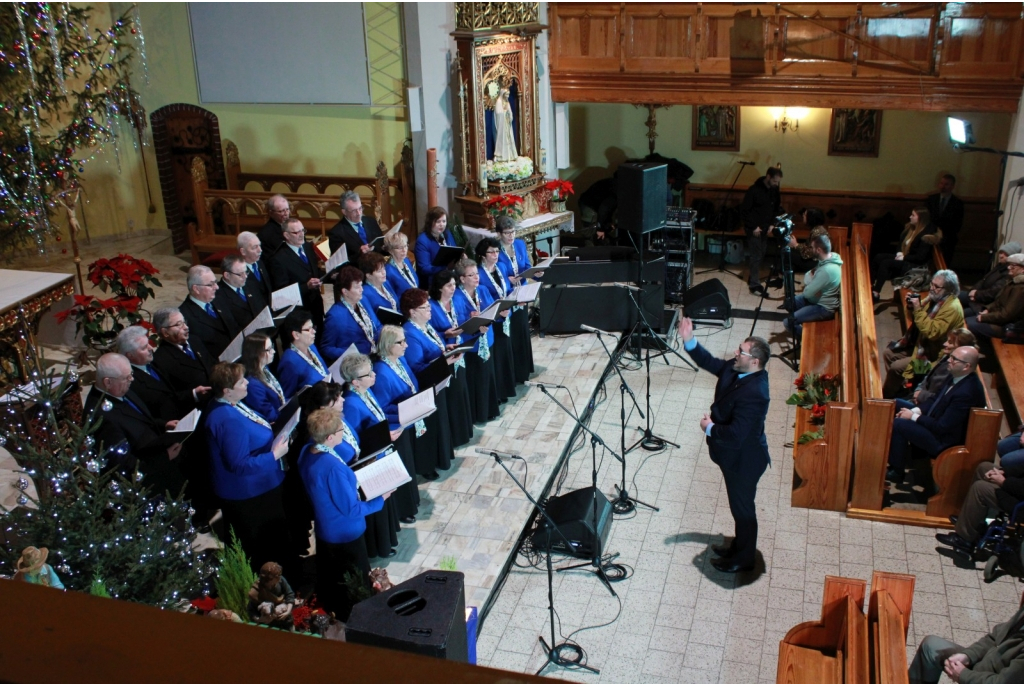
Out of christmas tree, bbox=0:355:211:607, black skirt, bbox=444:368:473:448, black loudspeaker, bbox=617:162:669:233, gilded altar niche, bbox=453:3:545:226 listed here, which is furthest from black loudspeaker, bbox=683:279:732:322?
christmas tree, bbox=0:355:211:607

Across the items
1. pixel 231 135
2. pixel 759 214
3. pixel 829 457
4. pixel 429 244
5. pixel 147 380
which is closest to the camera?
pixel 147 380

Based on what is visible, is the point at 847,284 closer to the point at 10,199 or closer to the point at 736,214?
the point at 736,214

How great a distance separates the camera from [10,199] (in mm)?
8812

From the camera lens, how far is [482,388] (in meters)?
7.59

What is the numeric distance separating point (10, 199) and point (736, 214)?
364 inches

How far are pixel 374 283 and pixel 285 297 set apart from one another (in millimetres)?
713

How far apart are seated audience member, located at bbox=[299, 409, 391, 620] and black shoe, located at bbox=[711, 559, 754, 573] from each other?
233cm

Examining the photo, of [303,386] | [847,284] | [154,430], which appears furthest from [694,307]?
[154,430]

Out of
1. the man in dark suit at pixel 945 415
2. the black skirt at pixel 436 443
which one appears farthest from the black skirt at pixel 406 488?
the man in dark suit at pixel 945 415

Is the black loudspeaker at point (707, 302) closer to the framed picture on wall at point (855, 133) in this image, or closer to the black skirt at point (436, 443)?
the framed picture on wall at point (855, 133)

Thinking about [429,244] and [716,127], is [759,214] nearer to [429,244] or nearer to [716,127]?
[716,127]

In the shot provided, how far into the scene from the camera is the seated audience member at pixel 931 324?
24.9ft

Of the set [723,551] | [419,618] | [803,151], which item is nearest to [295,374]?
[723,551]

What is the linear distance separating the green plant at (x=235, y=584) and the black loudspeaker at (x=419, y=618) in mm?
1599
